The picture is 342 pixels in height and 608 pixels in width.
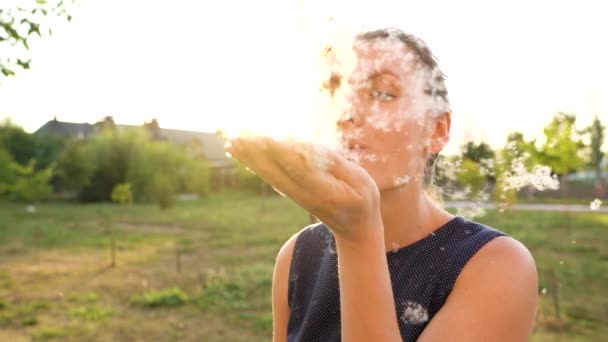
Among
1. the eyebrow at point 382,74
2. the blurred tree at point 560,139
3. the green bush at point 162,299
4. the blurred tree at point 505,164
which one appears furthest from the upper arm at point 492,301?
the green bush at point 162,299

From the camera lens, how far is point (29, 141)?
46875 millimetres

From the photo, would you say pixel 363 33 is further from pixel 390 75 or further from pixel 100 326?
pixel 100 326

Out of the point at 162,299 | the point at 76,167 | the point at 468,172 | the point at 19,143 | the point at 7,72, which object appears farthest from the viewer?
the point at 19,143

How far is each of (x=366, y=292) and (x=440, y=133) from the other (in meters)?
0.75

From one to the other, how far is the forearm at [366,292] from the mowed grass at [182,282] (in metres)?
5.58

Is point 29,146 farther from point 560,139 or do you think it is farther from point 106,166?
point 560,139

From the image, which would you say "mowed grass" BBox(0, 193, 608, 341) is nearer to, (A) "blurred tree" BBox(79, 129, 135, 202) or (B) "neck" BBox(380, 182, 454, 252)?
(B) "neck" BBox(380, 182, 454, 252)

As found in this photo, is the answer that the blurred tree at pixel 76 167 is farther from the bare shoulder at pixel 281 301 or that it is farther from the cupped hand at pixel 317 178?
the cupped hand at pixel 317 178

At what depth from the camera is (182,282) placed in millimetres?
11023

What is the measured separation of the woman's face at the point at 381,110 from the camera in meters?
1.54

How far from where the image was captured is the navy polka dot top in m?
1.70

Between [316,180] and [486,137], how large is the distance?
1.64 meters

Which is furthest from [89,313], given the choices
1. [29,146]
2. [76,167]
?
[29,146]

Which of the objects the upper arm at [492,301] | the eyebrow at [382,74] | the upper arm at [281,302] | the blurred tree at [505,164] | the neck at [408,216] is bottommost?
the upper arm at [281,302]
